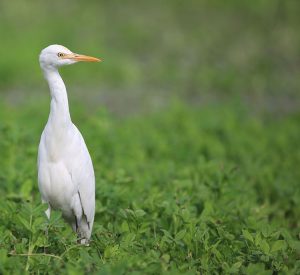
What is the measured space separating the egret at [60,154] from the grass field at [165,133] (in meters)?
0.19

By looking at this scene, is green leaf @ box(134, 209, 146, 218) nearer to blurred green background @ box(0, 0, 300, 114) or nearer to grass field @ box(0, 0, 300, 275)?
grass field @ box(0, 0, 300, 275)

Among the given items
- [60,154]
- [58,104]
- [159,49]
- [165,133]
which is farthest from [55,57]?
[159,49]

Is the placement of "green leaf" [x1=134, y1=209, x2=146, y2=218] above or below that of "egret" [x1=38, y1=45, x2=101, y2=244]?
below

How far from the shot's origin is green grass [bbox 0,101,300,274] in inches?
168

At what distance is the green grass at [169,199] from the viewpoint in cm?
427

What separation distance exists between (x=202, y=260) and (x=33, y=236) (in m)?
1.04

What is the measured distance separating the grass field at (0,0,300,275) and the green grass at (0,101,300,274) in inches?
0.5

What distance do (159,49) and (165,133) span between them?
19.3 ft

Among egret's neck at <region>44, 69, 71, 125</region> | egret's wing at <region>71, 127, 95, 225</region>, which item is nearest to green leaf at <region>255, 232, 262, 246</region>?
egret's wing at <region>71, 127, 95, 225</region>

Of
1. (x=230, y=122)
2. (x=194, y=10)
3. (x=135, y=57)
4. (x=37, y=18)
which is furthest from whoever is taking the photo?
(x=194, y=10)

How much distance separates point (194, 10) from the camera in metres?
17.2

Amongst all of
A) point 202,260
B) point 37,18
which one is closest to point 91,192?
point 202,260

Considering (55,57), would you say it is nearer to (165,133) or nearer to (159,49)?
(165,133)

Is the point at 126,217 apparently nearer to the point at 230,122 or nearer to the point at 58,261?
the point at 58,261
